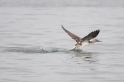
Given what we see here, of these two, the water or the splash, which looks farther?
the splash

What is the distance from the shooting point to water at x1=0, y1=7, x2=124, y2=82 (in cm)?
1381

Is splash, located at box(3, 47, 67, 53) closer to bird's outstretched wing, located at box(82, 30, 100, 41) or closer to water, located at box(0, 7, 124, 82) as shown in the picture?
water, located at box(0, 7, 124, 82)

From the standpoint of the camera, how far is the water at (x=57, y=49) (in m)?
13.8

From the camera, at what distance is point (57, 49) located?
60.4 feet

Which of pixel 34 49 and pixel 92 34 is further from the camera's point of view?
pixel 34 49

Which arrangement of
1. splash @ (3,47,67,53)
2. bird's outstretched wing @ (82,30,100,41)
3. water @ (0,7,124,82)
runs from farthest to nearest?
splash @ (3,47,67,53) < bird's outstretched wing @ (82,30,100,41) < water @ (0,7,124,82)

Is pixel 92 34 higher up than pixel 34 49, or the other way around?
pixel 92 34

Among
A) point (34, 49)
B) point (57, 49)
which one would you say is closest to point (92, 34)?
point (57, 49)

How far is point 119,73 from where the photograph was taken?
14.1 m

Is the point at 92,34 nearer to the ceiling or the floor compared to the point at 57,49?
nearer to the ceiling

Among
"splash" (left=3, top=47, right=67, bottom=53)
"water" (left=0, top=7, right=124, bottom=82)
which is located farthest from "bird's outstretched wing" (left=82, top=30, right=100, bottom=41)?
"splash" (left=3, top=47, right=67, bottom=53)

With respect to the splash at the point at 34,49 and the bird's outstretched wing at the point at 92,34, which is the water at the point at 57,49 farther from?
the bird's outstretched wing at the point at 92,34

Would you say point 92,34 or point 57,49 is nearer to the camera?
point 92,34

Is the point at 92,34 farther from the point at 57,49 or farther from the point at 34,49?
the point at 34,49
